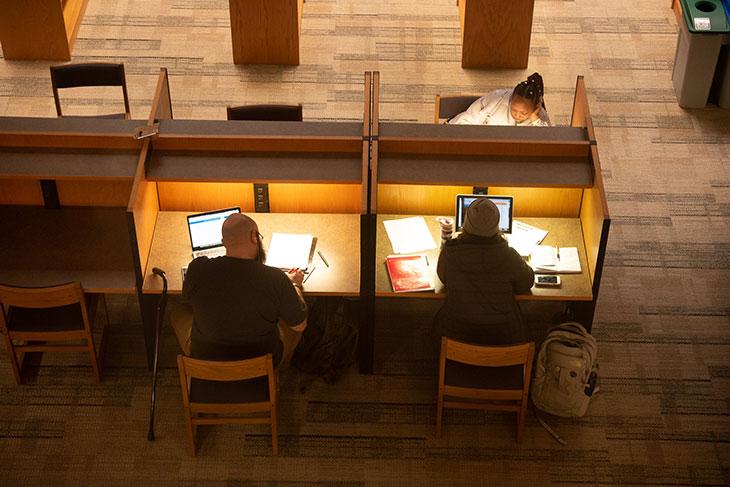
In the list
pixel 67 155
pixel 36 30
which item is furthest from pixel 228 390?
pixel 36 30

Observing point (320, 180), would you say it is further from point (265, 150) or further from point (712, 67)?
point (712, 67)

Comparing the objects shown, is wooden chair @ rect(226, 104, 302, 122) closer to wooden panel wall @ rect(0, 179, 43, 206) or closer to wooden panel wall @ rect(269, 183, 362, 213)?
wooden panel wall @ rect(269, 183, 362, 213)

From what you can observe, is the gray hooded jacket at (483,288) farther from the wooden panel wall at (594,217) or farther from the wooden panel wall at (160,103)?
the wooden panel wall at (160,103)

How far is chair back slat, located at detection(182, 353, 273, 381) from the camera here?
4871mm

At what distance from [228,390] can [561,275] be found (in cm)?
191

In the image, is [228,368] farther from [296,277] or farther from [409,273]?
[409,273]

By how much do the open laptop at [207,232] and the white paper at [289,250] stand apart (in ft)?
0.90

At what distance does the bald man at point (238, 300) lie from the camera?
4.94m

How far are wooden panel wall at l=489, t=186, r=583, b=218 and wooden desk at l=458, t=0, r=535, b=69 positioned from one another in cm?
263

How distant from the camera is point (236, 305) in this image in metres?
5.00

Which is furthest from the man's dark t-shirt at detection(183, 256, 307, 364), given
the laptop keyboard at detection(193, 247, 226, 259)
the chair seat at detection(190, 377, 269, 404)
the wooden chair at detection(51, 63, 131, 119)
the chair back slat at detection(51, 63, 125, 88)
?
the chair back slat at detection(51, 63, 125, 88)

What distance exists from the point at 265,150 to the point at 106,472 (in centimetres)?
194

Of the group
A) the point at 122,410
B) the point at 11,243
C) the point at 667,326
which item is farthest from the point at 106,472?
the point at 667,326

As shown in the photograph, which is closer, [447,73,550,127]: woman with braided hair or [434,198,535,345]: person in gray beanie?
[434,198,535,345]: person in gray beanie
